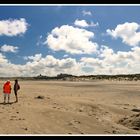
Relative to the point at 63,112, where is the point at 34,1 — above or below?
above

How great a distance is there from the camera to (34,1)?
13312 millimetres

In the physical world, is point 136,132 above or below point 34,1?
below

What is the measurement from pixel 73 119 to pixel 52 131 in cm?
275

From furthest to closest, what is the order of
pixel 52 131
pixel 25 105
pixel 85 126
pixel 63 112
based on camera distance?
1. pixel 25 105
2. pixel 63 112
3. pixel 85 126
4. pixel 52 131

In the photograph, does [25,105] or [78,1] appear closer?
[78,1]

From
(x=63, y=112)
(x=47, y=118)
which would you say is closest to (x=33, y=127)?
(x=47, y=118)

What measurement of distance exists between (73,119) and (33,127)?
2920 millimetres

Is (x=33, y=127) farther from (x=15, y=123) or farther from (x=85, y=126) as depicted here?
(x=85, y=126)
